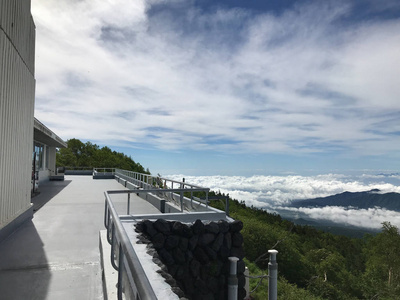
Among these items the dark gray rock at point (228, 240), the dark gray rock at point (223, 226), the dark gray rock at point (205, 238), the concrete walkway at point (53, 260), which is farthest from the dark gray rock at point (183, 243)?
the concrete walkway at point (53, 260)

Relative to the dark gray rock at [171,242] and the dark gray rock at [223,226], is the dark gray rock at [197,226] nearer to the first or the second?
the dark gray rock at [171,242]

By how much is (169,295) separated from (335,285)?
190ft

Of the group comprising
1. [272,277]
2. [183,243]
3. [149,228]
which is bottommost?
[272,277]

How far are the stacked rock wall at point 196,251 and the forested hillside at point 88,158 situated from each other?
222 ft

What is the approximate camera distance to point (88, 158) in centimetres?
8375

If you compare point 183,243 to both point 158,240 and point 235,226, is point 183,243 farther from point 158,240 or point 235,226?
point 235,226

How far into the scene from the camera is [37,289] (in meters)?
4.48

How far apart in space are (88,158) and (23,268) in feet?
272

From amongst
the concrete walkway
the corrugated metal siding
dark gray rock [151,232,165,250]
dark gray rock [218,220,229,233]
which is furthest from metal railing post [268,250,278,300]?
the corrugated metal siding

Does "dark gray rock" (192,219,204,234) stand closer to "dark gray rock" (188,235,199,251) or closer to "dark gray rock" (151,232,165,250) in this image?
"dark gray rock" (188,235,199,251)

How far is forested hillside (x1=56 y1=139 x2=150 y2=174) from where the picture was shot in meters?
76.8

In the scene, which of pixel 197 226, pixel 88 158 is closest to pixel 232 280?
pixel 197 226

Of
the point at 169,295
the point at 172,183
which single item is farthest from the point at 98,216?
the point at 169,295

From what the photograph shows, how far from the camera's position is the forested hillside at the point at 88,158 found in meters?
76.8
